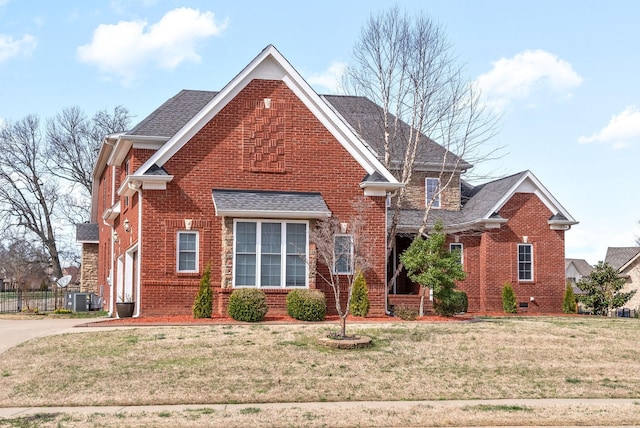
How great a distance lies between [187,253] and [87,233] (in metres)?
20.5

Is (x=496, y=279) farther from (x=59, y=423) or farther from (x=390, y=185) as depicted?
(x=59, y=423)

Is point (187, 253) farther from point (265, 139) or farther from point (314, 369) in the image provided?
point (314, 369)

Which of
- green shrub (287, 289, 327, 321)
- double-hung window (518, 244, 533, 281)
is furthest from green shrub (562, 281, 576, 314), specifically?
green shrub (287, 289, 327, 321)

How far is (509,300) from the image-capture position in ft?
105

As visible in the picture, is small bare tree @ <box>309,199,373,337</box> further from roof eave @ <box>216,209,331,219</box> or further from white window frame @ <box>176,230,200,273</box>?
white window frame @ <box>176,230,200,273</box>

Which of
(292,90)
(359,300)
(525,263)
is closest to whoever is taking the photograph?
(359,300)

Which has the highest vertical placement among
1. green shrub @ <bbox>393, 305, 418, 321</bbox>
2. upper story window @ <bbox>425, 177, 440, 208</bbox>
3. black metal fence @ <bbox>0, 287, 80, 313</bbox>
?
upper story window @ <bbox>425, 177, 440, 208</bbox>

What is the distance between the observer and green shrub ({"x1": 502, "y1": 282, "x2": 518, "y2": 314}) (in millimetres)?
31875

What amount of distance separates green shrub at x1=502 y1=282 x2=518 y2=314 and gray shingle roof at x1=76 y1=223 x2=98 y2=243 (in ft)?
74.7

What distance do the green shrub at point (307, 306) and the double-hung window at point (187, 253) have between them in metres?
3.43

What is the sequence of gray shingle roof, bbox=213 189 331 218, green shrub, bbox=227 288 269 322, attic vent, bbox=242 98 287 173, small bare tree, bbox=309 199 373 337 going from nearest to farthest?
green shrub, bbox=227 288 269 322 < small bare tree, bbox=309 199 373 337 < gray shingle roof, bbox=213 189 331 218 < attic vent, bbox=242 98 287 173

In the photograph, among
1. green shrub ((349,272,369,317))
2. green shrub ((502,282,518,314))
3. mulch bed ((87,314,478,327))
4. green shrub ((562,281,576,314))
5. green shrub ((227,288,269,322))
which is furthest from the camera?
green shrub ((562,281,576,314))

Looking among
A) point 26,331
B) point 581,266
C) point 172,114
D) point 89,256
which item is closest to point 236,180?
point 172,114

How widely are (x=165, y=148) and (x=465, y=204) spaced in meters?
17.5
